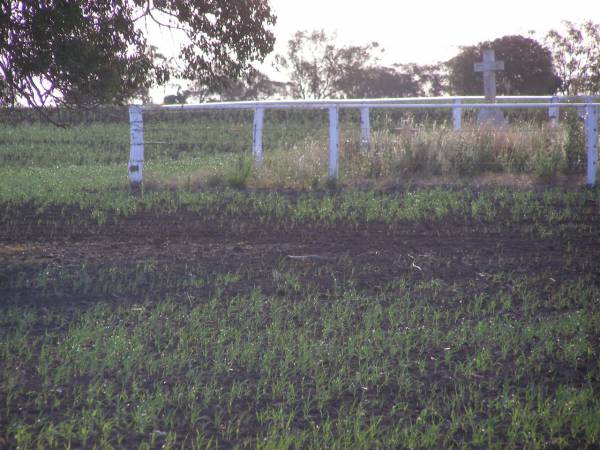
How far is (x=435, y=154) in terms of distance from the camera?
1352 centimetres

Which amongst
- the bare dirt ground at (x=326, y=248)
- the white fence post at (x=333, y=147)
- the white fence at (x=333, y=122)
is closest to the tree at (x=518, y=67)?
the white fence at (x=333, y=122)

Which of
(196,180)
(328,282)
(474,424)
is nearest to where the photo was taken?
(474,424)

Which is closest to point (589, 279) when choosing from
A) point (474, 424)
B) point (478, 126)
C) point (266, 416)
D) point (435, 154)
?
point (474, 424)

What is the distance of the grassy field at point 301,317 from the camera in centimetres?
412

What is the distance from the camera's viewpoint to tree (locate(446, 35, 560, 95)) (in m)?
38.9

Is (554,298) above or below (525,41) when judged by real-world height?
below

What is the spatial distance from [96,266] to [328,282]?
2.06m

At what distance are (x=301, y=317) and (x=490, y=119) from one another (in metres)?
11.2

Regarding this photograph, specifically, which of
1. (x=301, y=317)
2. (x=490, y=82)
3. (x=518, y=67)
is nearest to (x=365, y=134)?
(x=490, y=82)

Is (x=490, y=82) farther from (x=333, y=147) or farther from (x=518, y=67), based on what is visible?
(x=518, y=67)

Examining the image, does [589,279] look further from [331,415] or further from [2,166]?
[2,166]

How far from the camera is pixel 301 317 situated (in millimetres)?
5832

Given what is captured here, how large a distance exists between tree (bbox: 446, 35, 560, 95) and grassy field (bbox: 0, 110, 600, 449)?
91.2 ft

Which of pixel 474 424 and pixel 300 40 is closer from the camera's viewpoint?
pixel 474 424
